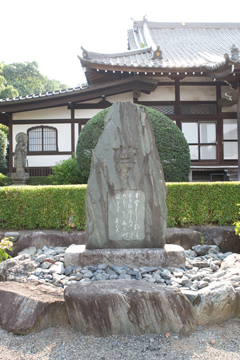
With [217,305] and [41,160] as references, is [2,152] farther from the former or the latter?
[217,305]

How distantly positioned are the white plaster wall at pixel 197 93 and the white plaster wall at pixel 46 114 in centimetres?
487

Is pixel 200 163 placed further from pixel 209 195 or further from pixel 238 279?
pixel 238 279

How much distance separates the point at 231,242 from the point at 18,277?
3.60m

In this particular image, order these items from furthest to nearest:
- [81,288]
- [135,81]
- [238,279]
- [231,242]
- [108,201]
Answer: [135,81] → [231,242] → [108,201] → [238,279] → [81,288]

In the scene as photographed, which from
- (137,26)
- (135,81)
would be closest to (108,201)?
(135,81)

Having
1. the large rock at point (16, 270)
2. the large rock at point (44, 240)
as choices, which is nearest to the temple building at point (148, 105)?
the large rock at point (44, 240)

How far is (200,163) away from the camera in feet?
40.1

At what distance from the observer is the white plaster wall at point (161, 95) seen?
12102mm

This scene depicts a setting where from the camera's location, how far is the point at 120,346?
7.93 ft

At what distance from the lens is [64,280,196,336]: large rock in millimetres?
2535

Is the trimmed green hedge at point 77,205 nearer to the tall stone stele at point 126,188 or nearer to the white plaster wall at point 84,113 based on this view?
the tall stone stele at point 126,188

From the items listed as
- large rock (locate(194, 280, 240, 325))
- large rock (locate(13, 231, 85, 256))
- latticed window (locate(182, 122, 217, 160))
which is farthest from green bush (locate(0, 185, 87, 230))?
latticed window (locate(182, 122, 217, 160))

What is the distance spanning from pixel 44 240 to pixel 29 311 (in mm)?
2602

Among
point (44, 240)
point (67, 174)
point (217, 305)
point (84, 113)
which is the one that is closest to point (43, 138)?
point (84, 113)
